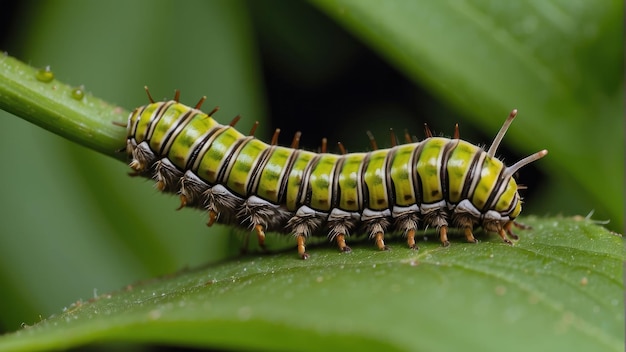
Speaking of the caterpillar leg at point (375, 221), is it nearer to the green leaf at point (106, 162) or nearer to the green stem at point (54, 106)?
the green leaf at point (106, 162)

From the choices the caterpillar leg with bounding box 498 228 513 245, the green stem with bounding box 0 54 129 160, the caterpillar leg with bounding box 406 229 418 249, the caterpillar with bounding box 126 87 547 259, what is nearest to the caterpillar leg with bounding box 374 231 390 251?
the caterpillar with bounding box 126 87 547 259

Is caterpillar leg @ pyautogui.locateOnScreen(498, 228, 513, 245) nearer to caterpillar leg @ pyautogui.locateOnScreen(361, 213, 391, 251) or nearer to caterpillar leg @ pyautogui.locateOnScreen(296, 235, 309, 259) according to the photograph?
caterpillar leg @ pyautogui.locateOnScreen(361, 213, 391, 251)

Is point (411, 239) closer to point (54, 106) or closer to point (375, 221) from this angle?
point (375, 221)

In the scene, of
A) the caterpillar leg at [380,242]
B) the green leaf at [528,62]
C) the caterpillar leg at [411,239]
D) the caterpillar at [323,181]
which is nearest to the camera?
the caterpillar leg at [411,239]

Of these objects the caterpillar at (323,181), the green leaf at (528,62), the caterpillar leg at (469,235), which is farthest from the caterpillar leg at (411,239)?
the green leaf at (528,62)

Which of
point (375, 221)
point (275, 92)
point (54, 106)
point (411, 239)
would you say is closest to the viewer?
point (54, 106)

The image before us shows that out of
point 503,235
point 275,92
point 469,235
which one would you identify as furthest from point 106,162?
point 503,235
